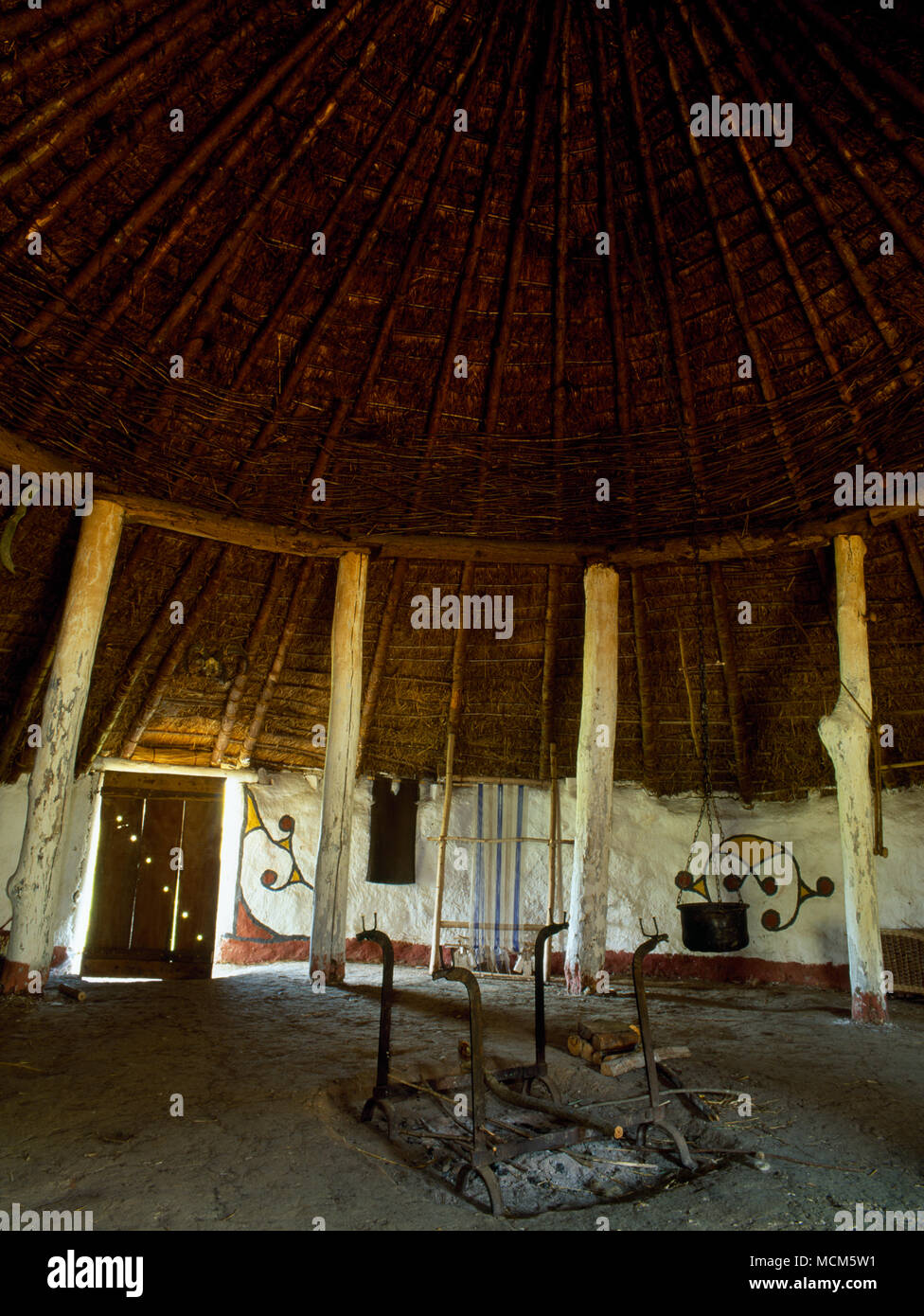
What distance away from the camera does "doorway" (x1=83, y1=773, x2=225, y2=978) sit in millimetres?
7527

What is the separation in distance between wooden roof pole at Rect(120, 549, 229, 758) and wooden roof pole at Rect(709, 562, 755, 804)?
4403mm

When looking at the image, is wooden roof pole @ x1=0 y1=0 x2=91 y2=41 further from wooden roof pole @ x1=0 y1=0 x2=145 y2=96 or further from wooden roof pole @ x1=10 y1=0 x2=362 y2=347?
wooden roof pole @ x1=10 y1=0 x2=362 y2=347

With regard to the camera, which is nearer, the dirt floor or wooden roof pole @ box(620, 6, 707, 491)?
the dirt floor

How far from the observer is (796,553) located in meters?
6.98

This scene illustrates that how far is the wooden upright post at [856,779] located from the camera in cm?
554

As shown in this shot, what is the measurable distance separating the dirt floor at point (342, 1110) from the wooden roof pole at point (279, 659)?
2.91 m

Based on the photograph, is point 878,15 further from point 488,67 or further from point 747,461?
point 747,461

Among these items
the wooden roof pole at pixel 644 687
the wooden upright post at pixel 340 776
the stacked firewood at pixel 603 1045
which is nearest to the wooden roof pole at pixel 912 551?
the wooden roof pole at pixel 644 687

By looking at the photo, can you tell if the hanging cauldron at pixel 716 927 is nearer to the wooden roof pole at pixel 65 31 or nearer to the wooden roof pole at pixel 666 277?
the wooden roof pole at pixel 666 277

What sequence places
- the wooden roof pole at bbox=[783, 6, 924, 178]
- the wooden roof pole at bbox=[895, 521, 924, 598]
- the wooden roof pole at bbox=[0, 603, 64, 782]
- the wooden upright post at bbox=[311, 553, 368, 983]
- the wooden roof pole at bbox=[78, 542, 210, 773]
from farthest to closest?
1. the wooden roof pole at bbox=[78, 542, 210, 773]
2. the wooden roof pole at bbox=[0, 603, 64, 782]
3. the wooden roof pole at bbox=[895, 521, 924, 598]
4. the wooden upright post at bbox=[311, 553, 368, 983]
5. the wooden roof pole at bbox=[783, 6, 924, 178]

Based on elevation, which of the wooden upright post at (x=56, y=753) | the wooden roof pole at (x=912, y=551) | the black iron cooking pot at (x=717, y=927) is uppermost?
the wooden roof pole at (x=912, y=551)

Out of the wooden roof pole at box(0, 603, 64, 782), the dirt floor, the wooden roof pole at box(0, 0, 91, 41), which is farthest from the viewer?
the wooden roof pole at box(0, 603, 64, 782)

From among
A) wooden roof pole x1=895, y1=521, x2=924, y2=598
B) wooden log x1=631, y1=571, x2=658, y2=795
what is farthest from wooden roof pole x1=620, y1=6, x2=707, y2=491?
wooden roof pole x1=895, y1=521, x2=924, y2=598

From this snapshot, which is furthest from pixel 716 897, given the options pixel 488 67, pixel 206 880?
pixel 488 67
